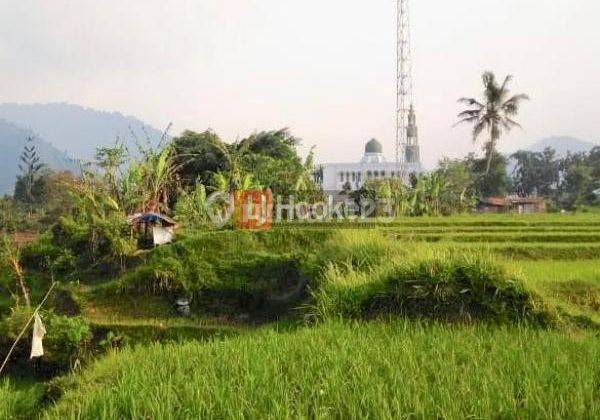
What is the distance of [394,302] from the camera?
6.37 meters

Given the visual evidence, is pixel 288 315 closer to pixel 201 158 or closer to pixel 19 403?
pixel 19 403

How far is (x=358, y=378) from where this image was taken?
386 centimetres

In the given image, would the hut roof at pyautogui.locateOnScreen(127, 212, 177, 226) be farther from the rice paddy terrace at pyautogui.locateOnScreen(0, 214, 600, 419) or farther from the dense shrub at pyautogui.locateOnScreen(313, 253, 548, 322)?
the dense shrub at pyautogui.locateOnScreen(313, 253, 548, 322)

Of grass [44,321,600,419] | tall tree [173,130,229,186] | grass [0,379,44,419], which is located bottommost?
grass [0,379,44,419]

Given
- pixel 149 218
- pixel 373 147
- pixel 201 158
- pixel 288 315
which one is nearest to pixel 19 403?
pixel 288 315

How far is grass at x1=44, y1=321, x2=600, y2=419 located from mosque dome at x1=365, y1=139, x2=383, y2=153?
2164 inches

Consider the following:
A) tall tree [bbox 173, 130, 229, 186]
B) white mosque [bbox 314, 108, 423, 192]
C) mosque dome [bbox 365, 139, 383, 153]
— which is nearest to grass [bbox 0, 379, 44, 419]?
tall tree [bbox 173, 130, 229, 186]

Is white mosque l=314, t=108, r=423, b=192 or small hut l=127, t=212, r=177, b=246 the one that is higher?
white mosque l=314, t=108, r=423, b=192

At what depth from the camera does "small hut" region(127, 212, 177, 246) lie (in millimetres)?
11742

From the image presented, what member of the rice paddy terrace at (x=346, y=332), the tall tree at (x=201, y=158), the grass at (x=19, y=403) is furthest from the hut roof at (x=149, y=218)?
the tall tree at (x=201, y=158)

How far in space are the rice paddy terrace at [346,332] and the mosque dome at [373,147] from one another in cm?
A: 4823

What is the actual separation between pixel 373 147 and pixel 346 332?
181 feet

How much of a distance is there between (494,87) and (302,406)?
30.9 metres

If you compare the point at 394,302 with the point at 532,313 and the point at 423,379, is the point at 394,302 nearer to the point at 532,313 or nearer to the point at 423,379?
the point at 532,313
